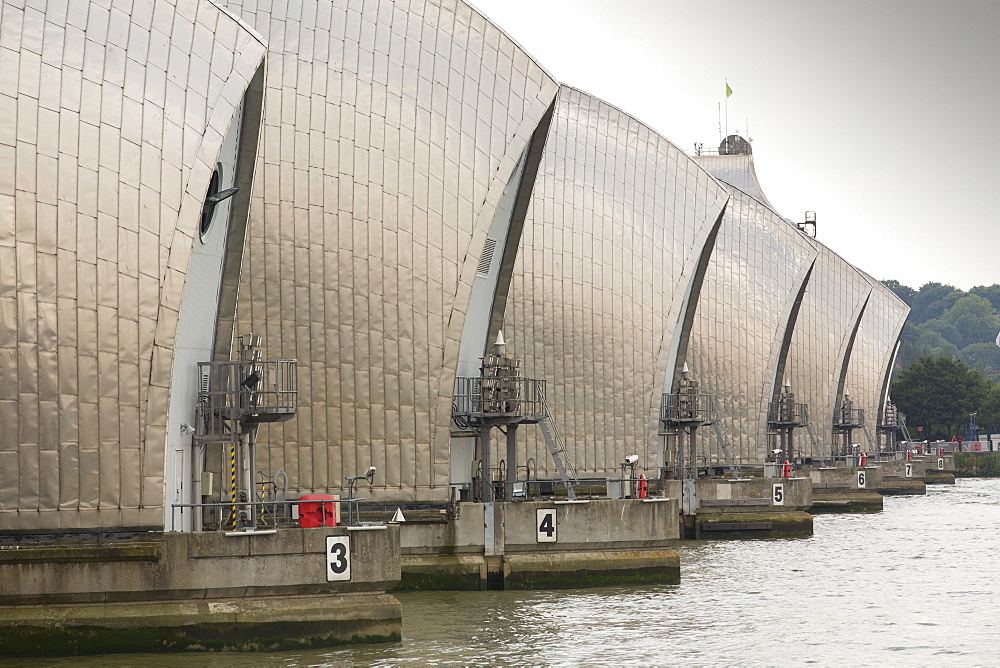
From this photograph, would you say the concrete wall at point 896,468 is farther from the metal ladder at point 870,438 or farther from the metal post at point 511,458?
the metal post at point 511,458

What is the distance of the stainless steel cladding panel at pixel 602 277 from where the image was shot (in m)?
48.2

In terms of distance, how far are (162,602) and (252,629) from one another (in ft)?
5.71

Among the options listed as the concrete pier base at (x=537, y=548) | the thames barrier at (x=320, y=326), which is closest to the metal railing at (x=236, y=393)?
the thames barrier at (x=320, y=326)

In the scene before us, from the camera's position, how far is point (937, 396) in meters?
137

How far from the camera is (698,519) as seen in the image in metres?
51.6

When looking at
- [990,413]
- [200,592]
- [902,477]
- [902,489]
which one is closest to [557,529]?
[200,592]

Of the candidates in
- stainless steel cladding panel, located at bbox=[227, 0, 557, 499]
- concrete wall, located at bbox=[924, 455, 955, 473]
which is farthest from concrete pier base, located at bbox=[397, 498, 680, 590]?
concrete wall, located at bbox=[924, 455, 955, 473]

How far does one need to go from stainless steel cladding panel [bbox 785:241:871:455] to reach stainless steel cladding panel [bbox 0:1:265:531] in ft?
192

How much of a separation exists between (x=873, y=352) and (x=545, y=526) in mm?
69115

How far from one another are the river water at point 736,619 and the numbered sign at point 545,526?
1666 mm

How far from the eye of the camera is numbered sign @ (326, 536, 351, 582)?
24.6 metres

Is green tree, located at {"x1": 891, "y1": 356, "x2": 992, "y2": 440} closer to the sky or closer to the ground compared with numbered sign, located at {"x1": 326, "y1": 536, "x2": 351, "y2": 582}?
closer to the sky

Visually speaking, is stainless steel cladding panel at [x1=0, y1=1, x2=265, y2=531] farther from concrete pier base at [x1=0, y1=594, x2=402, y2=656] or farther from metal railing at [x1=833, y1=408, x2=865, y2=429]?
metal railing at [x1=833, y1=408, x2=865, y2=429]

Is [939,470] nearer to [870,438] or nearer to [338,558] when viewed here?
[870,438]
